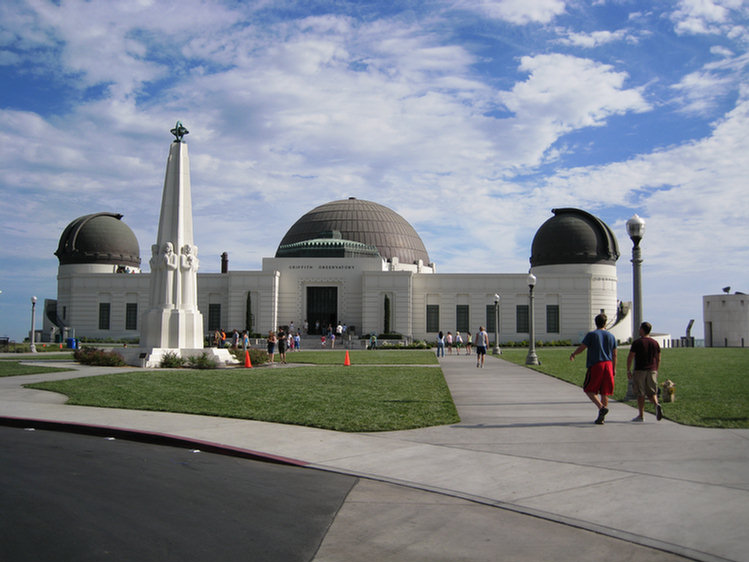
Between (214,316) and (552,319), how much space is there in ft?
89.4

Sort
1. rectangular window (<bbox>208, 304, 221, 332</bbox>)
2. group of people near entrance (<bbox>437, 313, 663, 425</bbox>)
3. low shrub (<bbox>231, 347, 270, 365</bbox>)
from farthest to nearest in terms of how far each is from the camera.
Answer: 1. rectangular window (<bbox>208, 304, 221, 332</bbox>)
2. low shrub (<bbox>231, 347, 270, 365</bbox>)
3. group of people near entrance (<bbox>437, 313, 663, 425</bbox>)

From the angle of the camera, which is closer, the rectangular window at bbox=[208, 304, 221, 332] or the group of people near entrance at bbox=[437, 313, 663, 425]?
the group of people near entrance at bbox=[437, 313, 663, 425]

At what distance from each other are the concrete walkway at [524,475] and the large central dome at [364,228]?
51.1 meters

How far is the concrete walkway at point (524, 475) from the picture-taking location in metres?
5.10

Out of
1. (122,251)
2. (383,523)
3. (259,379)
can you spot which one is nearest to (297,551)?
(383,523)

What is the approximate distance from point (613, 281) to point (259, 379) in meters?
43.1

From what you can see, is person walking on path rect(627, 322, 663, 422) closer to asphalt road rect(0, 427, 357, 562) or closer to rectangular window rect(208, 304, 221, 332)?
asphalt road rect(0, 427, 357, 562)

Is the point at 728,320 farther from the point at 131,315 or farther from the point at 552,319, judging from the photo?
the point at 131,315

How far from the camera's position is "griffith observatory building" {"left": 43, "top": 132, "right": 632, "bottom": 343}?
50688 mm

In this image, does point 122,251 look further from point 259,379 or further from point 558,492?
point 558,492

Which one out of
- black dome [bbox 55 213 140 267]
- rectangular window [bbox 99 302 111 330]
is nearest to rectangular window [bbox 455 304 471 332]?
rectangular window [bbox 99 302 111 330]

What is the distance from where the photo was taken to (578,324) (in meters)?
51.3

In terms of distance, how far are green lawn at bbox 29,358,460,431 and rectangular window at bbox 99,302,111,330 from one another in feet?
122

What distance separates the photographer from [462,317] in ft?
169
